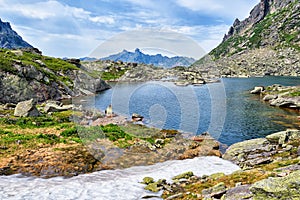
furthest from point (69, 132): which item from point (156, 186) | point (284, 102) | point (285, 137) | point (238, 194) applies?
point (284, 102)

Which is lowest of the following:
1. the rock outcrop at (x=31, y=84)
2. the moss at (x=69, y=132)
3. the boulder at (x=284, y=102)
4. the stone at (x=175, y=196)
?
the stone at (x=175, y=196)

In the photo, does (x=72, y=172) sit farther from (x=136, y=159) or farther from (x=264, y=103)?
(x=264, y=103)

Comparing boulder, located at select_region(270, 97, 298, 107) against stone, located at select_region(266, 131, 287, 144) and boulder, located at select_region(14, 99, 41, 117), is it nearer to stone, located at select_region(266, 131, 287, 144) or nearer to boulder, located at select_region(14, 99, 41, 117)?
stone, located at select_region(266, 131, 287, 144)

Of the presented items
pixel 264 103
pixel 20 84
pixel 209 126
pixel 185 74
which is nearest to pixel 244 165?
pixel 209 126

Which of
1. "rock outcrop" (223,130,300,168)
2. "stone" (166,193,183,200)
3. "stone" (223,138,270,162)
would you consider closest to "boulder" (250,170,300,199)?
"stone" (166,193,183,200)

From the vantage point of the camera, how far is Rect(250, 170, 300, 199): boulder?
43.5 feet

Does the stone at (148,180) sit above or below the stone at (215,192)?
below

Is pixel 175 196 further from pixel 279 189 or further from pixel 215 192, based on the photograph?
pixel 279 189

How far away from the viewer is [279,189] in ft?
44.3

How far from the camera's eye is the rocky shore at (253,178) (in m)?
13.9

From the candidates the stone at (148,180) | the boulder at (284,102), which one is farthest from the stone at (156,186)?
the boulder at (284,102)

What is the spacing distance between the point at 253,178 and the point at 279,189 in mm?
6607

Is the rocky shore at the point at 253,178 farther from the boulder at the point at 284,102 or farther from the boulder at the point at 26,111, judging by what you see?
the boulder at the point at 284,102

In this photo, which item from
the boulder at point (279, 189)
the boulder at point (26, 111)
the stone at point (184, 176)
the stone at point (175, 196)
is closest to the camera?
the boulder at point (279, 189)
